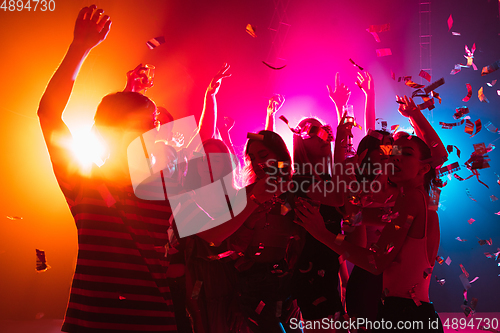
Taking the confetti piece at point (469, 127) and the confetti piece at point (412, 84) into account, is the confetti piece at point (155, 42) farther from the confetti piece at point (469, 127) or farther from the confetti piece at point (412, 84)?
the confetti piece at point (469, 127)

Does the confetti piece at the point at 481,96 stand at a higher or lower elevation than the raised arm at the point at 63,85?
higher

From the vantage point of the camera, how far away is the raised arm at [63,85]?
1029 mm

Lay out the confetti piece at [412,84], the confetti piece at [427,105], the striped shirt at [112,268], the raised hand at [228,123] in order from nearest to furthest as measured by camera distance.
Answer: the striped shirt at [112,268] < the confetti piece at [427,105] < the confetti piece at [412,84] < the raised hand at [228,123]

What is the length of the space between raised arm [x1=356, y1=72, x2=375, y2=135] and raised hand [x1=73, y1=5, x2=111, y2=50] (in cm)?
236

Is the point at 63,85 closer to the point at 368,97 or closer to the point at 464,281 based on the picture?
the point at 368,97

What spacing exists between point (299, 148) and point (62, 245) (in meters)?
2.80

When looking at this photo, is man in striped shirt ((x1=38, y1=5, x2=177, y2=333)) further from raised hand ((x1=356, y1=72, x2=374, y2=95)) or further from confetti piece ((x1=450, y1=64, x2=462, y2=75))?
confetti piece ((x1=450, y1=64, x2=462, y2=75))

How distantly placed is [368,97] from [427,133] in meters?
1.13

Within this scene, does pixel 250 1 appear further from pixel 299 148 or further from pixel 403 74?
pixel 299 148

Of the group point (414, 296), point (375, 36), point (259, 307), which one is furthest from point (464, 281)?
point (375, 36)

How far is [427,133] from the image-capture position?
203cm

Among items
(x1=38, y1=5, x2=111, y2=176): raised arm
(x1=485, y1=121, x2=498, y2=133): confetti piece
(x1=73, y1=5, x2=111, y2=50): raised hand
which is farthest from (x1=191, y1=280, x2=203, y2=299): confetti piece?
(x1=485, y1=121, x2=498, y2=133): confetti piece

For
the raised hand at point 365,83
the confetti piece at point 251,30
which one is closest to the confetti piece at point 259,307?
the raised hand at point 365,83

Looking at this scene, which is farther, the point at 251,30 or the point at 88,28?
the point at 251,30
